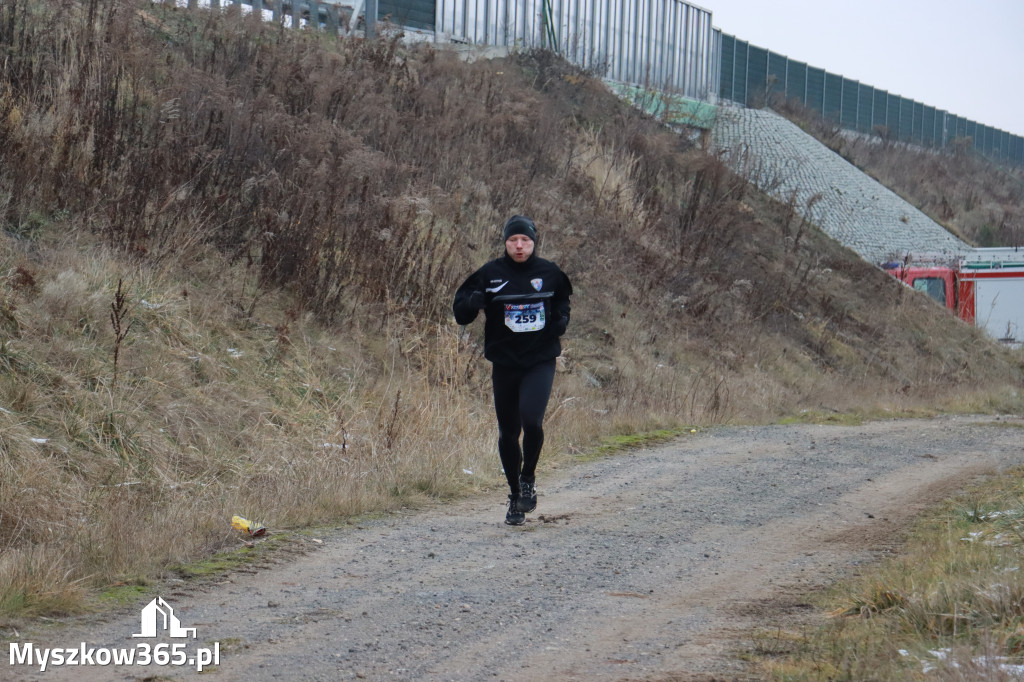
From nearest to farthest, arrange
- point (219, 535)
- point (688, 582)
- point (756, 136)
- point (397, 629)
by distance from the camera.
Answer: point (397, 629) → point (688, 582) → point (219, 535) → point (756, 136)

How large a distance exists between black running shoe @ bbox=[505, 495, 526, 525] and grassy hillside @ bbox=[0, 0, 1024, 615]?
106 centimetres

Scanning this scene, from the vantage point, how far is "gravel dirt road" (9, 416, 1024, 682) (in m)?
4.29

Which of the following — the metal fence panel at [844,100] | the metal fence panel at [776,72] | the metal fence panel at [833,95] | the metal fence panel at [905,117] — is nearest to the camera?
the metal fence panel at [844,100]

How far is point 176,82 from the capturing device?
45.3 feet

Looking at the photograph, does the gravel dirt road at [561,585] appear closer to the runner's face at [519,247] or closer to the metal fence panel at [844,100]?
the runner's face at [519,247]

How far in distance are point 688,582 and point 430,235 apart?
28.7 feet

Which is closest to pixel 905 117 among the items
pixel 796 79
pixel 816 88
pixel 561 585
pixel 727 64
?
pixel 816 88

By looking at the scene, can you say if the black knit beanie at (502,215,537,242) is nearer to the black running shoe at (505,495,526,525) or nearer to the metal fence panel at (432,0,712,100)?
the black running shoe at (505,495,526,525)

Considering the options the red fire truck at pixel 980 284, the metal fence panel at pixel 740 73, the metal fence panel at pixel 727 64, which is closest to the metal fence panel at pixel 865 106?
the metal fence panel at pixel 740 73

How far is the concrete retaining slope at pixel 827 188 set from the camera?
32.2 meters

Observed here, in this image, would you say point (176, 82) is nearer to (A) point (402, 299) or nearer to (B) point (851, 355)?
(A) point (402, 299)

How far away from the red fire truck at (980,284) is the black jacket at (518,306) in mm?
24035

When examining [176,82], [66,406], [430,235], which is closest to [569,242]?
[430,235]

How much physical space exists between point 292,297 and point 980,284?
74.1ft
